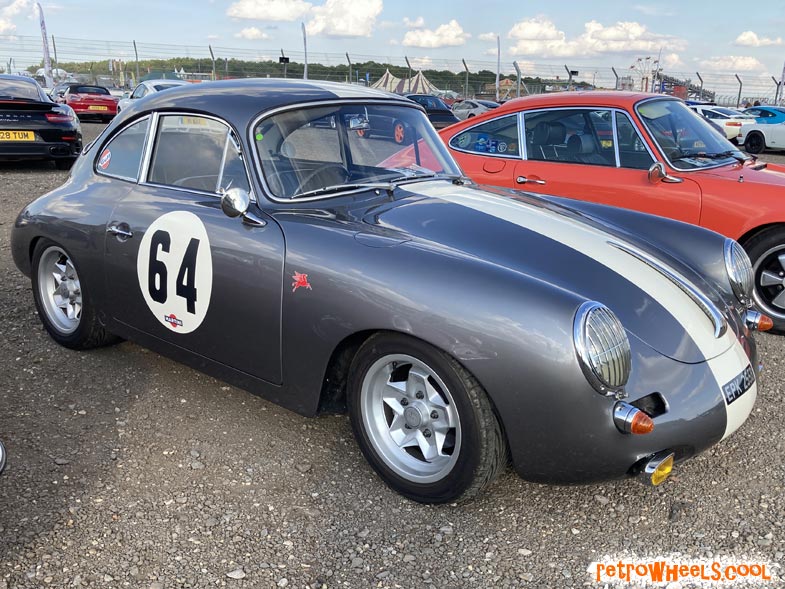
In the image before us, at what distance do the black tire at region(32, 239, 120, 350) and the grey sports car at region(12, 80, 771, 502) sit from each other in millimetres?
22

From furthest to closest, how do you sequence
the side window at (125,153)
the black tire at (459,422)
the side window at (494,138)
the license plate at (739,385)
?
1. the side window at (494,138)
2. the side window at (125,153)
3. the license plate at (739,385)
4. the black tire at (459,422)

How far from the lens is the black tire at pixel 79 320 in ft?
12.8

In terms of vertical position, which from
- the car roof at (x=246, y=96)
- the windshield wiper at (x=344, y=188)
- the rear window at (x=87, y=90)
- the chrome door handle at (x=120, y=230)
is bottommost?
the chrome door handle at (x=120, y=230)

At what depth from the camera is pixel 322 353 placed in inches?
112

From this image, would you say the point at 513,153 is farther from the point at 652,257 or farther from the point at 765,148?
the point at 765,148

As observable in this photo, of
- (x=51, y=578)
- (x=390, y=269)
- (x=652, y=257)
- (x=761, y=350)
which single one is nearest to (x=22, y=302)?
(x=51, y=578)

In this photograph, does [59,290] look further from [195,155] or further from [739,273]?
[739,273]

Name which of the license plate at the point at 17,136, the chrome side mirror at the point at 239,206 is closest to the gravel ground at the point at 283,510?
the chrome side mirror at the point at 239,206

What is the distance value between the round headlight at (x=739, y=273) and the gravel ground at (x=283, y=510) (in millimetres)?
642

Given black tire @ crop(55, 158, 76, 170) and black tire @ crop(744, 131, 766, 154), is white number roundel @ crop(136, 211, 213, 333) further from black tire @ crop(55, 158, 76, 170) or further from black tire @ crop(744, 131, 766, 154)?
black tire @ crop(744, 131, 766, 154)

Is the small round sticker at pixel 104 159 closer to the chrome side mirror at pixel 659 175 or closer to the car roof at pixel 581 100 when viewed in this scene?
the car roof at pixel 581 100

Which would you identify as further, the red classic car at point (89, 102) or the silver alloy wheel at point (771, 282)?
the red classic car at point (89, 102)

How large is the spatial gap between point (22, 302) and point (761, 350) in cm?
495

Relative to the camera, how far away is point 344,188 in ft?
11.1
